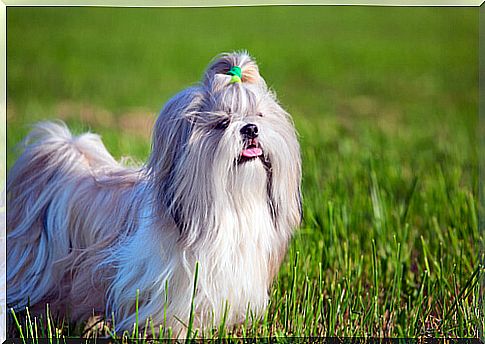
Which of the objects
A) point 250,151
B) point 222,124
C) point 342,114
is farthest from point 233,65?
point 342,114

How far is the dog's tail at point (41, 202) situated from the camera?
3.68m

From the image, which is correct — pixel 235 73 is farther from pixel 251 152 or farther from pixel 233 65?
pixel 251 152

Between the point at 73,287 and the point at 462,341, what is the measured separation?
173 cm

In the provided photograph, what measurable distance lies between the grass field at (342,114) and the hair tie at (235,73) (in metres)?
0.46

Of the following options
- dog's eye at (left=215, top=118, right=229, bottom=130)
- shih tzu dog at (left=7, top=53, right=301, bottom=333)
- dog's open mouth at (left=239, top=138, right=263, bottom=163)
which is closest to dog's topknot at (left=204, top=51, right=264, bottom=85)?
shih tzu dog at (left=7, top=53, right=301, bottom=333)

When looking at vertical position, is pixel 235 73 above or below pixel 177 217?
above

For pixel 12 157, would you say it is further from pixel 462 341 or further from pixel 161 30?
pixel 462 341

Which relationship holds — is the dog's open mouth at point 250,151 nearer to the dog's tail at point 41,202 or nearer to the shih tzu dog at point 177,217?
the shih tzu dog at point 177,217

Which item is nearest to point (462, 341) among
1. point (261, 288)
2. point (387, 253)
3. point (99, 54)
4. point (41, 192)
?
point (387, 253)

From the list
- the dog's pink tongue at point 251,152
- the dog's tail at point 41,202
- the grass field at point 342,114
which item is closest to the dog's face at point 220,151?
the dog's pink tongue at point 251,152

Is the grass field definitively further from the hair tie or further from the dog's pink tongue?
the dog's pink tongue

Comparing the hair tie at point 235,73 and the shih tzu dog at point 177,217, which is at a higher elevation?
the hair tie at point 235,73

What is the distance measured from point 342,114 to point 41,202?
2397 millimetres

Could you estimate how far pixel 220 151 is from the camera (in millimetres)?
3113
